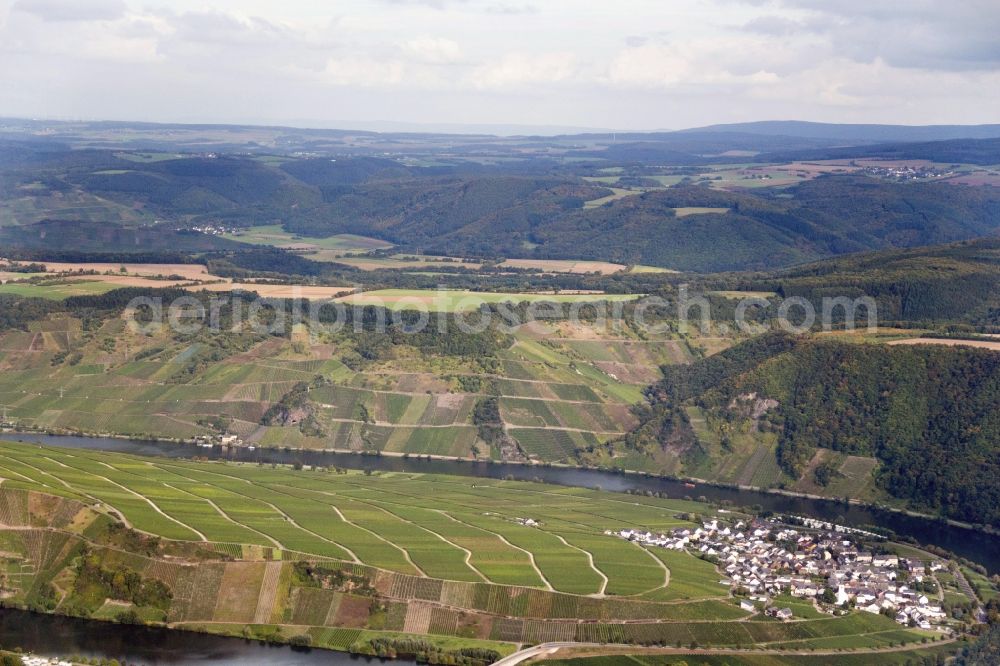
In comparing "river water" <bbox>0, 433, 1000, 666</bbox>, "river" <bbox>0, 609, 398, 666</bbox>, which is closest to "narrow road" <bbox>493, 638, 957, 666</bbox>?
"river" <bbox>0, 609, 398, 666</bbox>

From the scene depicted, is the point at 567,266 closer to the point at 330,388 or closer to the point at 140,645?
the point at 330,388

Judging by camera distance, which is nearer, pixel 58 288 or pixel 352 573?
pixel 352 573

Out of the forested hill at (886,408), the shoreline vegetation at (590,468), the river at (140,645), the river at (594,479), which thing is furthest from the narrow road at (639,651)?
the forested hill at (886,408)

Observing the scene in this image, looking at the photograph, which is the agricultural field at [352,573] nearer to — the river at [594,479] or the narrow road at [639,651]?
the narrow road at [639,651]

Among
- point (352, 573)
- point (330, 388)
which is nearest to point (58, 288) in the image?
point (330, 388)

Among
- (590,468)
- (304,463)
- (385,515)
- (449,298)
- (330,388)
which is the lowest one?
(590,468)

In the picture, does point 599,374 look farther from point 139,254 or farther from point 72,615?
point 139,254
